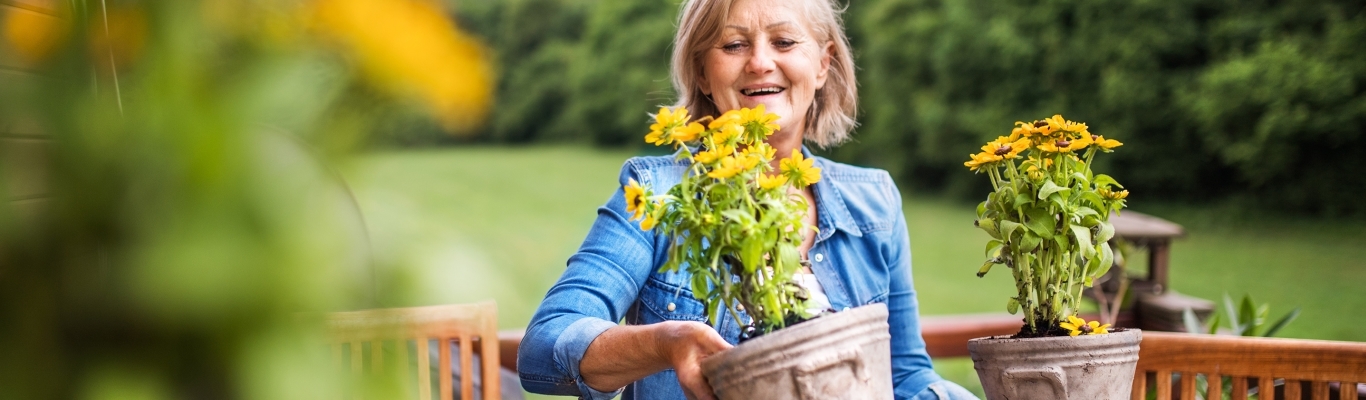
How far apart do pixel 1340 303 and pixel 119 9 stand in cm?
512

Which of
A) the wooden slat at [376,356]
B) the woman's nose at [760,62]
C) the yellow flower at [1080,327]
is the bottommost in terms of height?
the yellow flower at [1080,327]

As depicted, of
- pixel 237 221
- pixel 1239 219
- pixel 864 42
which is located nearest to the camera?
pixel 237 221

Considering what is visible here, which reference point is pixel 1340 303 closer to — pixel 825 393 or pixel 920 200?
pixel 920 200

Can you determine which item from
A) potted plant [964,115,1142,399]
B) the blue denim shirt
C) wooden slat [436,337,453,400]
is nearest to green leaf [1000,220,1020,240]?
potted plant [964,115,1142,399]

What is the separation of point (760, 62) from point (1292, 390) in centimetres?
72

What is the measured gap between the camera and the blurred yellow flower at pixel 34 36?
303 millimetres

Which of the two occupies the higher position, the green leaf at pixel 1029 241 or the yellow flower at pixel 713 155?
the yellow flower at pixel 713 155

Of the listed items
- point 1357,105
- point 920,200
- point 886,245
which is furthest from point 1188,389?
point 920,200

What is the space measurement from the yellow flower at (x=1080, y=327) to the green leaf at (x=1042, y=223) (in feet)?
0.28

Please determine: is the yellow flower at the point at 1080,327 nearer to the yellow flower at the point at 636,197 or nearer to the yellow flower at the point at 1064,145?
the yellow flower at the point at 1064,145

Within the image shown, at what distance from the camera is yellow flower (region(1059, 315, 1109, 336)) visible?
3.05 feet

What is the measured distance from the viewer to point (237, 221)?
29cm

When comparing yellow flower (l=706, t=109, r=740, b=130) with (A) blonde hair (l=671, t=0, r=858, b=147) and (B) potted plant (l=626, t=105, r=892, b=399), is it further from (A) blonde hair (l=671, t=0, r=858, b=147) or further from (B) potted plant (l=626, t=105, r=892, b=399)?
(A) blonde hair (l=671, t=0, r=858, b=147)

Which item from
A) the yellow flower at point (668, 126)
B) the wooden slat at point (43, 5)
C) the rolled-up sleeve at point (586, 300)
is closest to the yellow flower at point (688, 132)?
the yellow flower at point (668, 126)
